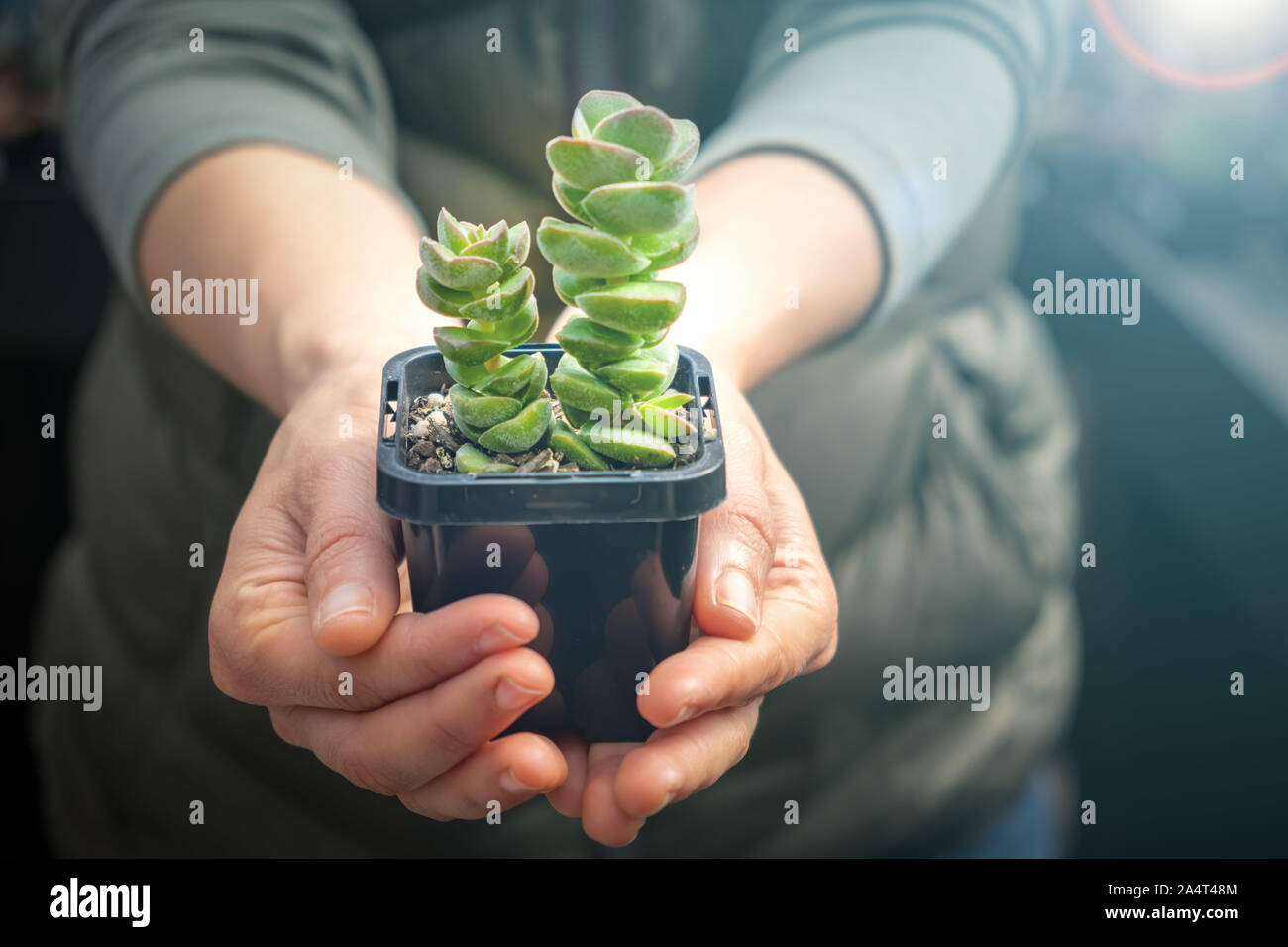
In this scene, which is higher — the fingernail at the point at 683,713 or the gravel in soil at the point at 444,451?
the gravel in soil at the point at 444,451

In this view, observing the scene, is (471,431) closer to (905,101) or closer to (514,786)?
(514,786)

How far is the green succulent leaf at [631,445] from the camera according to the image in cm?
41

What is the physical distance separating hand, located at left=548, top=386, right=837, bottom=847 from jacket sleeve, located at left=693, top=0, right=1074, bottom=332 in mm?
300

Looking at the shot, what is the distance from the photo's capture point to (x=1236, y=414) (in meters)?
1.18

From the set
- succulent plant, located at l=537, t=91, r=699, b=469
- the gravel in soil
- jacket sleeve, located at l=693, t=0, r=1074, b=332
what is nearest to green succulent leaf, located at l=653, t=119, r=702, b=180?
succulent plant, located at l=537, t=91, r=699, b=469

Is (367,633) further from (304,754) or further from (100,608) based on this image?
(100,608)

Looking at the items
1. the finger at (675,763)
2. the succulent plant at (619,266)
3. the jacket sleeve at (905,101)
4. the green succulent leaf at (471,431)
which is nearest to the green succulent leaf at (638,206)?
the succulent plant at (619,266)

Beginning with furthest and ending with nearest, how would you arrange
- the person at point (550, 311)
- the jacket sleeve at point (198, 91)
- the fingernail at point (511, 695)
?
the jacket sleeve at point (198, 91) < the person at point (550, 311) < the fingernail at point (511, 695)

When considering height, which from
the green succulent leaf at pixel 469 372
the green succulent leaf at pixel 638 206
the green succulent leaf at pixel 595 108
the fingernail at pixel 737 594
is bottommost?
the fingernail at pixel 737 594

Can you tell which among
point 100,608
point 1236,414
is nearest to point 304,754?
point 100,608

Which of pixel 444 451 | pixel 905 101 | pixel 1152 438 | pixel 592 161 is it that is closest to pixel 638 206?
pixel 592 161

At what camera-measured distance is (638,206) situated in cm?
39

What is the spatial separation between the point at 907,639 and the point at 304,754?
0.51 m

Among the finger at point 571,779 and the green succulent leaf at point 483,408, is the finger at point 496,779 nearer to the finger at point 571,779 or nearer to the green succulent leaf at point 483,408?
the finger at point 571,779
